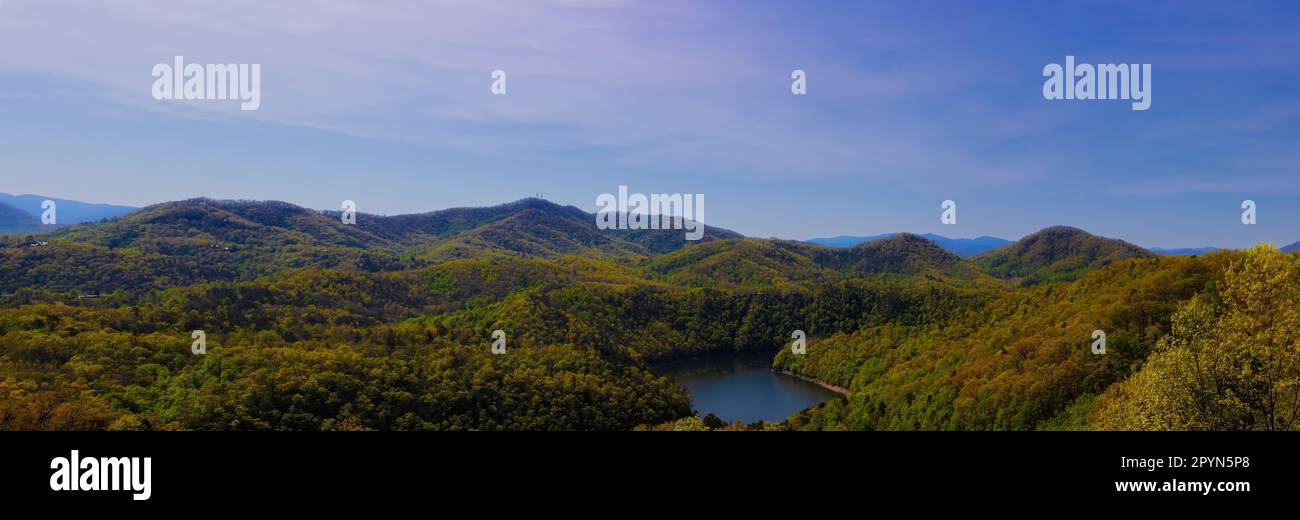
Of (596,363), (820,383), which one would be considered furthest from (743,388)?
(596,363)

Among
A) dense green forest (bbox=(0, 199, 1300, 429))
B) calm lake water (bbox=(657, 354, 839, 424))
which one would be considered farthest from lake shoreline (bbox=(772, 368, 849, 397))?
dense green forest (bbox=(0, 199, 1300, 429))

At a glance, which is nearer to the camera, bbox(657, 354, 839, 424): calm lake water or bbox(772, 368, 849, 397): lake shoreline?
bbox(657, 354, 839, 424): calm lake water

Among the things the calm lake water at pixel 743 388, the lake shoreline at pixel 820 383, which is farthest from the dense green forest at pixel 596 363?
the calm lake water at pixel 743 388

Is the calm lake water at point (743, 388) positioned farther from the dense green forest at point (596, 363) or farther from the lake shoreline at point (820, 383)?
the dense green forest at point (596, 363)

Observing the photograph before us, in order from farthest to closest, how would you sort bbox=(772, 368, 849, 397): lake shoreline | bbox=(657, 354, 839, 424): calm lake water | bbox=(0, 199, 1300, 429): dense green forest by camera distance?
bbox=(772, 368, 849, 397): lake shoreline
bbox=(657, 354, 839, 424): calm lake water
bbox=(0, 199, 1300, 429): dense green forest

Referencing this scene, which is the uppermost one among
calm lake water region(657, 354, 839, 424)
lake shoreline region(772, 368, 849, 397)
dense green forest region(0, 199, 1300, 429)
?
dense green forest region(0, 199, 1300, 429)

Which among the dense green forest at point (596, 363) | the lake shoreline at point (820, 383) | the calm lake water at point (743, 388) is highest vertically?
the dense green forest at point (596, 363)

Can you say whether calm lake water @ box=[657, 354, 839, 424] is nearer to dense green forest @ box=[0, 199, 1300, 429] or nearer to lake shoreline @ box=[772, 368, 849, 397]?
lake shoreline @ box=[772, 368, 849, 397]

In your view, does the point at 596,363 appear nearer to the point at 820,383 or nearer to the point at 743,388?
the point at 743,388
